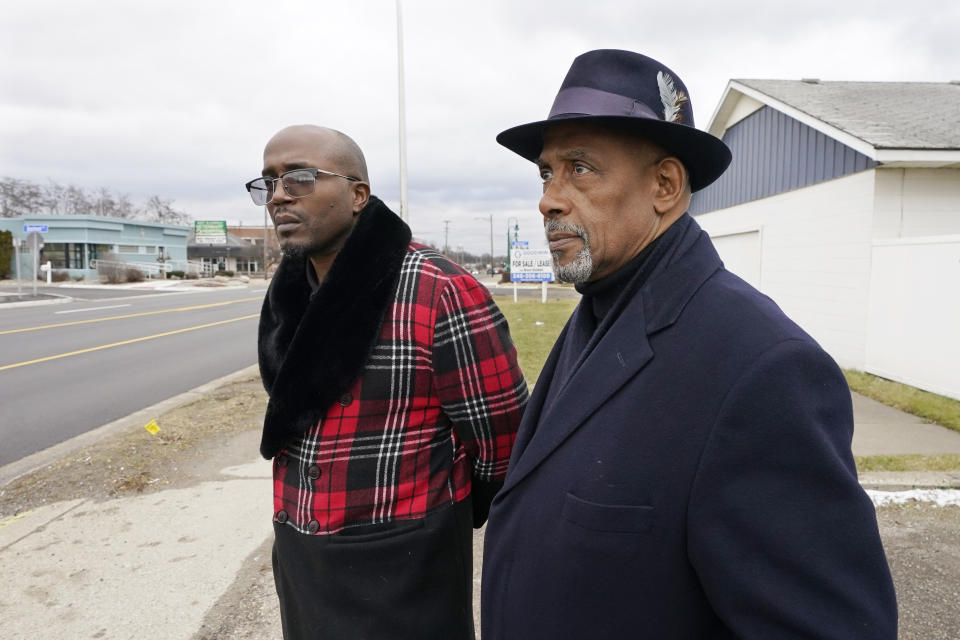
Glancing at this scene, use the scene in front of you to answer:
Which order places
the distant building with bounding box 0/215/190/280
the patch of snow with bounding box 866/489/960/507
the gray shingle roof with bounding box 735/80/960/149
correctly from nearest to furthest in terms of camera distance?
the patch of snow with bounding box 866/489/960/507, the gray shingle roof with bounding box 735/80/960/149, the distant building with bounding box 0/215/190/280

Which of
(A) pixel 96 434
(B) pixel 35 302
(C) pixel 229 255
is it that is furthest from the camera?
(C) pixel 229 255

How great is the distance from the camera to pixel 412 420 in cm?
184

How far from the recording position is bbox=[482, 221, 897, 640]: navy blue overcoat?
3.21 ft

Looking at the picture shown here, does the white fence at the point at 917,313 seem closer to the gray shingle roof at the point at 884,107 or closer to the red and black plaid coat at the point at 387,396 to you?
the gray shingle roof at the point at 884,107

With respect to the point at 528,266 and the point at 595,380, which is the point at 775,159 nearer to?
the point at 595,380

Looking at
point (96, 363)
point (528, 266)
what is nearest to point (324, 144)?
point (96, 363)

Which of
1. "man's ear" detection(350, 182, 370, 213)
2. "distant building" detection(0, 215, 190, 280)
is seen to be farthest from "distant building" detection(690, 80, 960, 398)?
"distant building" detection(0, 215, 190, 280)

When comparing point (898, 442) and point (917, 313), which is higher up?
point (917, 313)

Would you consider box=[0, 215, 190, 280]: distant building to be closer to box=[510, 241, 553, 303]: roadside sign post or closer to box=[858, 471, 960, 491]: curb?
box=[510, 241, 553, 303]: roadside sign post

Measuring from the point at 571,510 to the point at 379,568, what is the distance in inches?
33.0

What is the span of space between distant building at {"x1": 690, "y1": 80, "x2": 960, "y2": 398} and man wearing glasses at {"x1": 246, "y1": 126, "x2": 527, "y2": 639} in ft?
21.7

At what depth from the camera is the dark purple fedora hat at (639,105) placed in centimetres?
132

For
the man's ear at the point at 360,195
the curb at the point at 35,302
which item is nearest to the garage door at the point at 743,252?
the man's ear at the point at 360,195

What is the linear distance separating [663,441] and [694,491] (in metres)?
0.10
